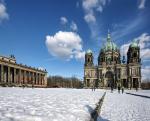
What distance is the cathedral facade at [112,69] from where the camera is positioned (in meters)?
122

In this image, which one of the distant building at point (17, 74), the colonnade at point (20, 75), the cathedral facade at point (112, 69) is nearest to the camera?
the distant building at point (17, 74)

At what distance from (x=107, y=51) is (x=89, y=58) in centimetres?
1156

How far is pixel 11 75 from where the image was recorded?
92.9 metres

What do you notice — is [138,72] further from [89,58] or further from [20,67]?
[20,67]

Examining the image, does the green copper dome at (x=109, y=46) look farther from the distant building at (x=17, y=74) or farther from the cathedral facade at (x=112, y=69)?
the distant building at (x=17, y=74)

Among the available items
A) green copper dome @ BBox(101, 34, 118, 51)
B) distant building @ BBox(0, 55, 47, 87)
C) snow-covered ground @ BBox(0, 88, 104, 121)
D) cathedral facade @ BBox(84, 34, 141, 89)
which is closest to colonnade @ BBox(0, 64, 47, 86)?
distant building @ BBox(0, 55, 47, 87)

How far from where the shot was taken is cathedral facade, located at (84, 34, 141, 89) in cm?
12250

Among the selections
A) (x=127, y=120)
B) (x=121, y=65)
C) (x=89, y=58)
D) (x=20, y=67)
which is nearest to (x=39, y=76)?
(x=20, y=67)

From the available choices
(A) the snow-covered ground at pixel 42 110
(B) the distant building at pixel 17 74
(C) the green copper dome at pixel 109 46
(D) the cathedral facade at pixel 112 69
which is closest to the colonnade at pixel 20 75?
(B) the distant building at pixel 17 74

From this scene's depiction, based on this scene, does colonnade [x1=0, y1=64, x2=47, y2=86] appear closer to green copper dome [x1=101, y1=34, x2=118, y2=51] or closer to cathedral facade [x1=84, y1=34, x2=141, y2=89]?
cathedral facade [x1=84, y1=34, x2=141, y2=89]

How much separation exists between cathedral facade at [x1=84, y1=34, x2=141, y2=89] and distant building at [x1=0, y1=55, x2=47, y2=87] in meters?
27.3

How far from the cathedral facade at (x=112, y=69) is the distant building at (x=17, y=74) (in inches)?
1074

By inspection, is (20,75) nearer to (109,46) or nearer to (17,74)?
(17,74)

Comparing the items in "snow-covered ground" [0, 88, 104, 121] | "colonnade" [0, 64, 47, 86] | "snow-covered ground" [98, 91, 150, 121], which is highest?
"colonnade" [0, 64, 47, 86]
